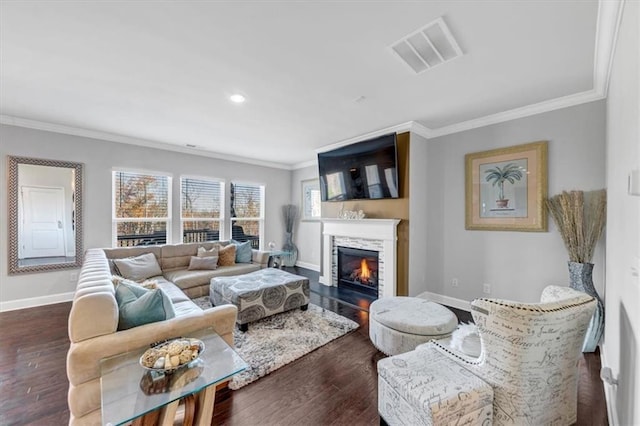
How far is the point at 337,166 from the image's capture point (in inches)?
180

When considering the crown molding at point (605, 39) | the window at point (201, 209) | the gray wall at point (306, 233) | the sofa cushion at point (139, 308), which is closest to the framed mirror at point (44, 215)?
the window at point (201, 209)

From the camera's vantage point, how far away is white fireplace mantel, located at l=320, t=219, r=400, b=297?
372 cm

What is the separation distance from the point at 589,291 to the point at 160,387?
359 centimetres

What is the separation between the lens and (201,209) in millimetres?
5266

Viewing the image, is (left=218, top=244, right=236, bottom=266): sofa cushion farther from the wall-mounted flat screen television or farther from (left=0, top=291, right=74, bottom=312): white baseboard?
(left=0, top=291, right=74, bottom=312): white baseboard

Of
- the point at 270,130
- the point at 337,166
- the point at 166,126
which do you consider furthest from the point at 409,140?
the point at 166,126

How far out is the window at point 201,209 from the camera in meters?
5.05

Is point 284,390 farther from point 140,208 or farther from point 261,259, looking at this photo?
point 140,208

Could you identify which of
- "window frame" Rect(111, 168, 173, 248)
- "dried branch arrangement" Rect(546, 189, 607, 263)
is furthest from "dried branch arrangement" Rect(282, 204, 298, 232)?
"dried branch arrangement" Rect(546, 189, 607, 263)

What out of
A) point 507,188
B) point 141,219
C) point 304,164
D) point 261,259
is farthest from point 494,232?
point 141,219

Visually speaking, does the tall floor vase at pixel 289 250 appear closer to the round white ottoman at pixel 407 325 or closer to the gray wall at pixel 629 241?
the round white ottoman at pixel 407 325

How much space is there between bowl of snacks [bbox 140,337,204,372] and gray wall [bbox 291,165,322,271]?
447cm

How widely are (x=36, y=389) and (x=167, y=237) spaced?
10.3 ft

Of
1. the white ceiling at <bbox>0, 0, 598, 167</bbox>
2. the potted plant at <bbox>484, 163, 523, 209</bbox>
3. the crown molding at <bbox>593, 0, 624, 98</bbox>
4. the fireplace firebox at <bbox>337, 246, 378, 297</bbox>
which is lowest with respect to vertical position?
the fireplace firebox at <bbox>337, 246, 378, 297</bbox>
